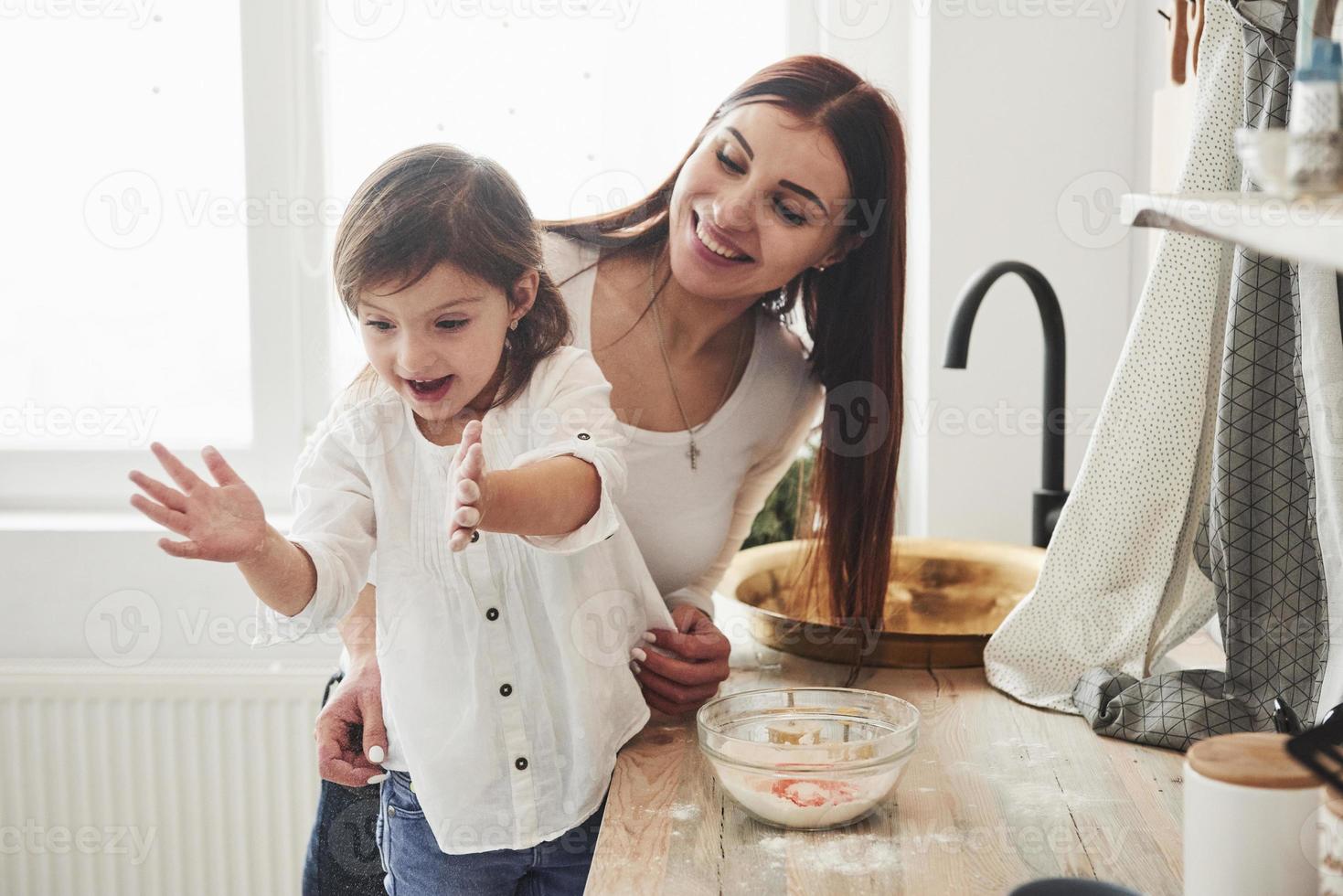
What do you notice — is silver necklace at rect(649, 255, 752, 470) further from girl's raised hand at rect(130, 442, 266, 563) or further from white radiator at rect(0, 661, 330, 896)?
white radiator at rect(0, 661, 330, 896)

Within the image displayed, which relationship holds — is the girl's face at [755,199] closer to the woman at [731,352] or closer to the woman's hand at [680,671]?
the woman at [731,352]

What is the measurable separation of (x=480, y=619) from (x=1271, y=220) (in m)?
0.69

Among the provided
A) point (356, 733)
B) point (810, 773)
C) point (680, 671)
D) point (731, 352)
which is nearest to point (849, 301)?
point (731, 352)

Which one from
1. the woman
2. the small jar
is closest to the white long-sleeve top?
the woman

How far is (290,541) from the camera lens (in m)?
0.98

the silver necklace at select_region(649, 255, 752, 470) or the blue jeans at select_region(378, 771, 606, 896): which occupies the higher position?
the silver necklace at select_region(649, 255, 752, 470)

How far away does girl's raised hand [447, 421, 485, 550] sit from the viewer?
0.84 m

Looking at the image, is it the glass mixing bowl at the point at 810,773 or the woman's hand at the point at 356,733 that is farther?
the woman's hand at the point at 356,733

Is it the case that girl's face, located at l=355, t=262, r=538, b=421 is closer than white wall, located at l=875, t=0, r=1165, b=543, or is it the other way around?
girl's face, located at l=355, t=262, r=538, b=421

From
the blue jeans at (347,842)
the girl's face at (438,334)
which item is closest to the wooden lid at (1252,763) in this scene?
the girl's face at (438,334)

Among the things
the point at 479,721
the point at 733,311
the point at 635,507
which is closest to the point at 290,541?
the point at 479,721

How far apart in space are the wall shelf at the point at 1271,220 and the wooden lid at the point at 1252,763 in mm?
289

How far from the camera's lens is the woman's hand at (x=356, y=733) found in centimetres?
114

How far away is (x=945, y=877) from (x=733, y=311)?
63cm
